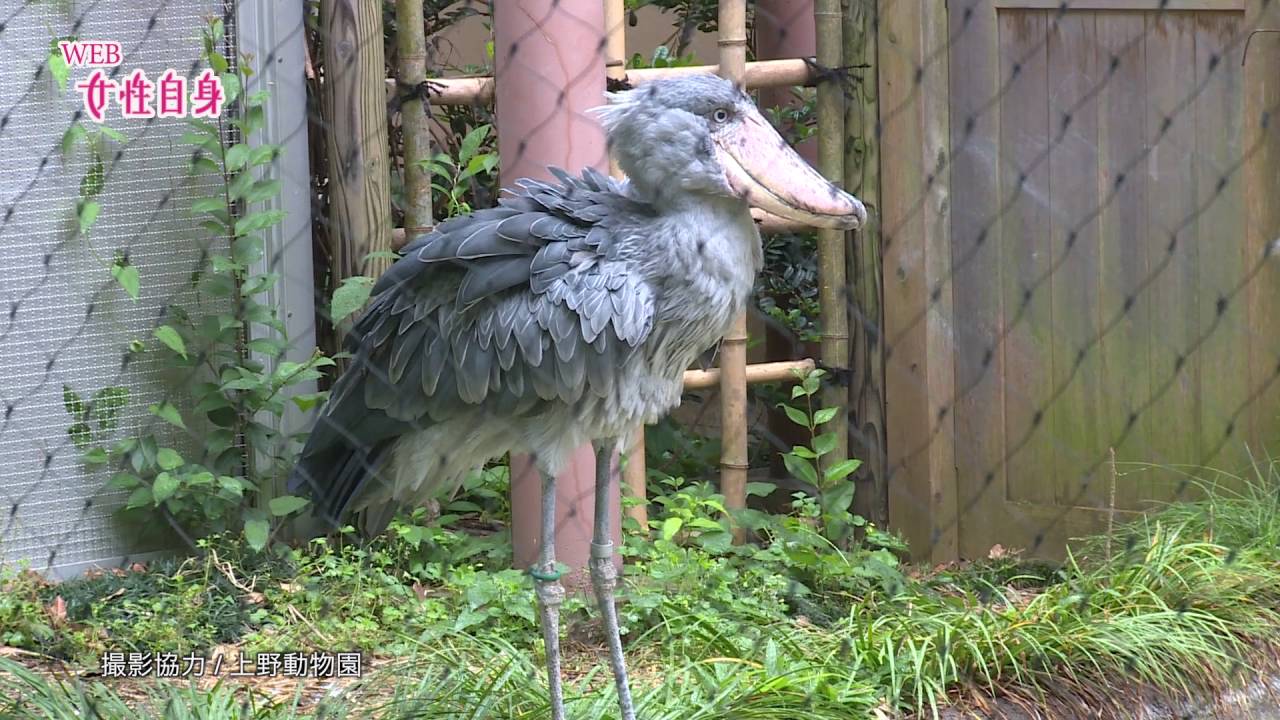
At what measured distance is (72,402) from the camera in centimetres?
346

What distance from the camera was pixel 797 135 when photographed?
150 inches

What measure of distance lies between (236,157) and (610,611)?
1.38 m

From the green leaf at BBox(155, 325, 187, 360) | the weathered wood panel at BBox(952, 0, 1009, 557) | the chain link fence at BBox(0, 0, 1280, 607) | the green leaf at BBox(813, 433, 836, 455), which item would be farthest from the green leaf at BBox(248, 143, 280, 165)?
the weathered wood panel at BBox(952, 0, 1009, 557)

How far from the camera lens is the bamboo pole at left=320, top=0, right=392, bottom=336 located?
3.35 metres

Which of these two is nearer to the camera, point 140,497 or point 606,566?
point 606,566

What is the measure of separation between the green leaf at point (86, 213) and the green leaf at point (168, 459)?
19.2 inches

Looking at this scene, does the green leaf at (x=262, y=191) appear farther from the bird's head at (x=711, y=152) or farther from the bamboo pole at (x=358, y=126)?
the bird's head at (x=711, y=152)

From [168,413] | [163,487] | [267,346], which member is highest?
[267,346]

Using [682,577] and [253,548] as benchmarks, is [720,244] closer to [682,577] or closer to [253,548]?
[682,577]

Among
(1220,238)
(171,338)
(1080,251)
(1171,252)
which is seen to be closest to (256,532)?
(171,338)

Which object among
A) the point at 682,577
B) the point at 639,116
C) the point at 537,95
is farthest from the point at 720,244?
the point at 682,577

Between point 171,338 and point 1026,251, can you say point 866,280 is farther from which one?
point 171,338

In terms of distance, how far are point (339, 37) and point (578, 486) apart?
107cm

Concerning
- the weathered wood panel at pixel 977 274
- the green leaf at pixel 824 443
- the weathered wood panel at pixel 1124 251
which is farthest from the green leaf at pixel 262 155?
the weathered wood panel at pixel 1124 251
